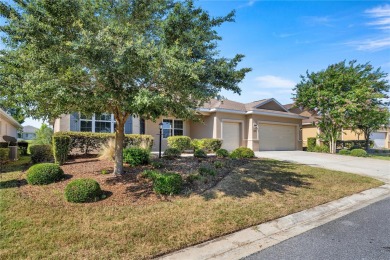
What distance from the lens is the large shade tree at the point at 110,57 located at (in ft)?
14.5

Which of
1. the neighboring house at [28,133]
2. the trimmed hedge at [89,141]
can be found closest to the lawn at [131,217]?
the trimmed hedge at [89,141]

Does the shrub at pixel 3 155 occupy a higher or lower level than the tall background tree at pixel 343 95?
lower

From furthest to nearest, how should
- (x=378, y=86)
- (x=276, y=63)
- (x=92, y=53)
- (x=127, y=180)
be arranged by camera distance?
(x=378, y=86) → (x=276, y=63) → (x=127, y=180) → (x=92, y=53)

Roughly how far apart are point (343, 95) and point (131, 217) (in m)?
19.0

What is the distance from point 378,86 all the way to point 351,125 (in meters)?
4.85

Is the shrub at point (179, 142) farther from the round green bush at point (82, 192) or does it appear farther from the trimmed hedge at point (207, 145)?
the round green bush at point (82, 192)

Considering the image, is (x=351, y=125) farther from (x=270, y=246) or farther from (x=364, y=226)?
(x=270, y=246)

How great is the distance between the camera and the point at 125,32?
4707 mm

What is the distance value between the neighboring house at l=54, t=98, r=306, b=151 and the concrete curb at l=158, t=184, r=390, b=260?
9.55m

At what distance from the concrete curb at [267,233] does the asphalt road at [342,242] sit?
0.17 metres

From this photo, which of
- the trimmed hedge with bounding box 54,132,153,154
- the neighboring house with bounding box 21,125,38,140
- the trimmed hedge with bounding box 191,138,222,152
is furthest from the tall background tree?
the neighboring house with bounding box 21,125,38,140

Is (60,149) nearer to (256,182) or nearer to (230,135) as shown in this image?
(256,182)

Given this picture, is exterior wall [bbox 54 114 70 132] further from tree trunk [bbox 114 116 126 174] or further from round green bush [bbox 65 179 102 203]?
round green bush [bbox 65 179 102 203]

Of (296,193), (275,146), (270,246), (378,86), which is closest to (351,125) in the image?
(378,86)
